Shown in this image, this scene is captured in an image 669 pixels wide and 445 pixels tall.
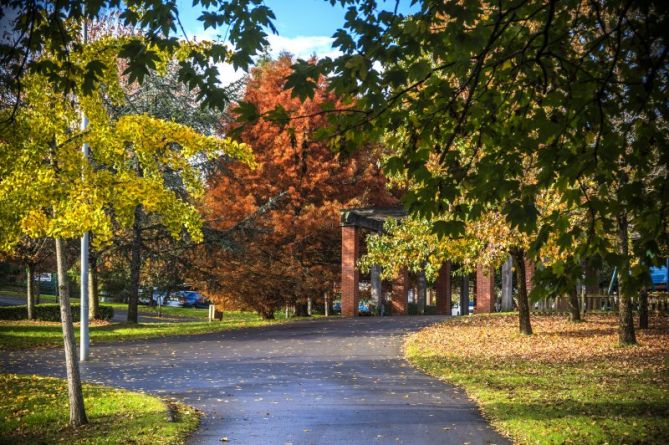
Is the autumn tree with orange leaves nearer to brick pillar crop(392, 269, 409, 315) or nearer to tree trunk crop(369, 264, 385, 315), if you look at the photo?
tree trunk crop(369, 264, 385, 315)

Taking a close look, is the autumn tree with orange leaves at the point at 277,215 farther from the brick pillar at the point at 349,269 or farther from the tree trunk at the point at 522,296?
the tree trunk at the point at 522,296

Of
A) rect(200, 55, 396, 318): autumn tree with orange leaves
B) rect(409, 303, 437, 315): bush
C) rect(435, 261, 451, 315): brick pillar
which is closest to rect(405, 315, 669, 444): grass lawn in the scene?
rect(200, 55, 396, 318): autumn tree with orange leaves

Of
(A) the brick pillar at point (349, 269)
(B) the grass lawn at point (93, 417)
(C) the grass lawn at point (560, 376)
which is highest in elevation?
(A) the brick pillar at point (349, 269)

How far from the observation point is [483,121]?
7113mm

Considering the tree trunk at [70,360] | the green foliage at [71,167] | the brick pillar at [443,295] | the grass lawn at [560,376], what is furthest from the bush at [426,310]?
the tree trunk at [70,360]

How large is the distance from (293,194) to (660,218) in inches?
1085

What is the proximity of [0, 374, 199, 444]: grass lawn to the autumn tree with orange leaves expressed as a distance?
1727 cm

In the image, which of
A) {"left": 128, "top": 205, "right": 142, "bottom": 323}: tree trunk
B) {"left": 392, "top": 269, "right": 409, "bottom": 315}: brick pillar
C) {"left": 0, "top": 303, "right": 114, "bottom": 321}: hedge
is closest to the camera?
{"left": 128, "top": 205, "right": 142, "bottom": 323}: tree trunk

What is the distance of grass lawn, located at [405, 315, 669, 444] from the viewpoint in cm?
961

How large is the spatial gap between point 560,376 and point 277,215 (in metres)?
19.3

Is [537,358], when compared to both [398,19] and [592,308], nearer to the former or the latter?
[398,19]

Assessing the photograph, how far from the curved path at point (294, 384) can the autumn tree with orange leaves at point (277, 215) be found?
6.78m

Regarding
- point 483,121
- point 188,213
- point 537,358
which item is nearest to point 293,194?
point 537,358

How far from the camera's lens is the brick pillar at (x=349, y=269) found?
3238cm
